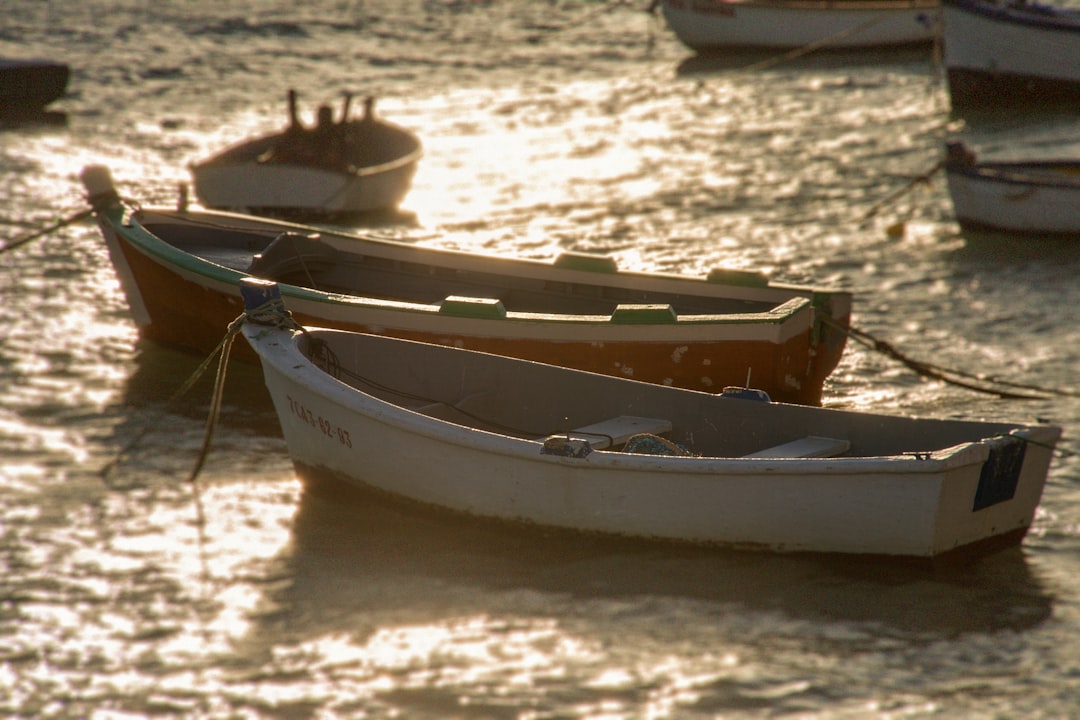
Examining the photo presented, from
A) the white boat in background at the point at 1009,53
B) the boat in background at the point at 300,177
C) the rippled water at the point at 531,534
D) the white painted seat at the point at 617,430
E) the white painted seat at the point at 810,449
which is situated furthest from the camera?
the white boat in background at the point at 1009,53

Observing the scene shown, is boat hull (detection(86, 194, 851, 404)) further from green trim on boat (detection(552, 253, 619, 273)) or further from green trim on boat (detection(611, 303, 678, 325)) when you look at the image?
green trim on boat (detection(552, 253, 619, 273))

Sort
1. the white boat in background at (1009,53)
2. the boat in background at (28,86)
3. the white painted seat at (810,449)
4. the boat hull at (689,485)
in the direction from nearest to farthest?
the boat hull at (689,485)
the white painted seat at (810,449)
the white boat in background at (1009,53)
the boat in background at (28,86)

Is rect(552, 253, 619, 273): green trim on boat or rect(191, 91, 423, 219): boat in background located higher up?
rect(552, 253, 619, 273): green trim on boat

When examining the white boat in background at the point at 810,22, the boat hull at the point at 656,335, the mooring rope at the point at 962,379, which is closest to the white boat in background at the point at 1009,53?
the white boat in background at the point at 810,22

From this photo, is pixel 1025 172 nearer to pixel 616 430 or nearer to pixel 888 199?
pixel 888 199

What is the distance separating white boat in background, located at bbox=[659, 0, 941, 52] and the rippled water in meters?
4.48

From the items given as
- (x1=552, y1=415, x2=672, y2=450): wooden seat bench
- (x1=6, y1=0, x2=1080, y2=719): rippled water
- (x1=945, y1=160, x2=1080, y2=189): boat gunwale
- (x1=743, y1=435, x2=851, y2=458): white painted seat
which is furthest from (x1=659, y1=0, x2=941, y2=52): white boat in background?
(x1=743, y1=435, x2=851, y2=458): white painted seat

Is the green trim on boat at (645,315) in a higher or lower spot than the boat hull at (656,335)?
higher

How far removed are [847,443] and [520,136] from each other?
1208 cm

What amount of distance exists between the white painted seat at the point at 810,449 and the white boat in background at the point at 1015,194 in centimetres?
660

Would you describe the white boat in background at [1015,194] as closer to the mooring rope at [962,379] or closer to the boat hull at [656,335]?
the mooring rope at [962,379]

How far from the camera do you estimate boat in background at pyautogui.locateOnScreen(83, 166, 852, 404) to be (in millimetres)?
8281

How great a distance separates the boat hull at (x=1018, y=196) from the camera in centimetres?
1232

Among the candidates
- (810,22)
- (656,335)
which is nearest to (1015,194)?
(656,335)
